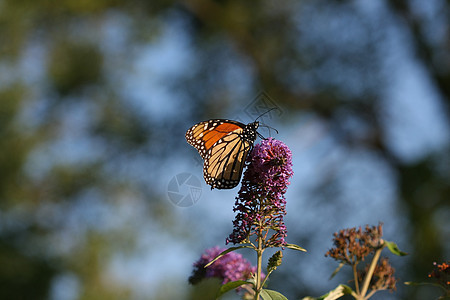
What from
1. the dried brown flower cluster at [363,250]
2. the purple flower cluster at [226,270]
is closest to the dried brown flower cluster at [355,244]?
the dried brown flower cluster at [363,250]

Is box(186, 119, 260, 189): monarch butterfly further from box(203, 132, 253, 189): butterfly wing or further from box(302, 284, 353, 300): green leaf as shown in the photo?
box(302, 284, 353, 300): green leaf

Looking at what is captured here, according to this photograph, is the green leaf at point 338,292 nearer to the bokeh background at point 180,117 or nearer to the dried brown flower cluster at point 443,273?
the dried brown flower cluster at point 443,273

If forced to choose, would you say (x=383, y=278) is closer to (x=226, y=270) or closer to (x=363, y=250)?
(x=363, y=250)

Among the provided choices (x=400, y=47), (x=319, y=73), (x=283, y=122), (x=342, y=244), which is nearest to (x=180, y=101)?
(x=283, y=122)

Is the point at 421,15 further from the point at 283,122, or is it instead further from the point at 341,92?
the point at 283,122

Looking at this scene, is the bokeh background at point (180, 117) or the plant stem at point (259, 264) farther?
the bokeh background at point (180, 117)

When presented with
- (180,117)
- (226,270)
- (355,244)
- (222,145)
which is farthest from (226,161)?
(180,117)
